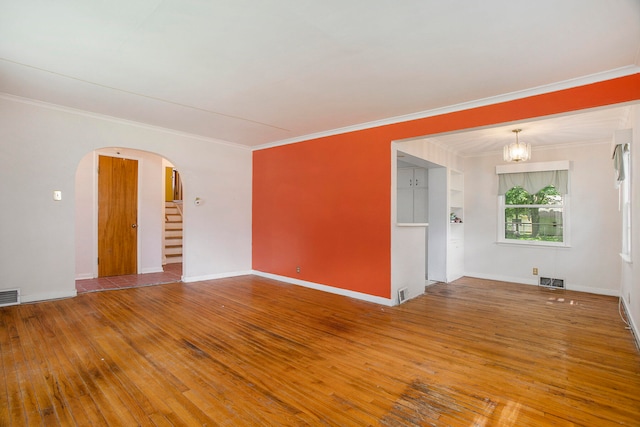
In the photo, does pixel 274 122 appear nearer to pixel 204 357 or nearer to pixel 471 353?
pixel 204 357

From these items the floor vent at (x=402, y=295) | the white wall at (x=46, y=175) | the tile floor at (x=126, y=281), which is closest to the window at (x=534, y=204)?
the floor vent at (x=402, y=295)

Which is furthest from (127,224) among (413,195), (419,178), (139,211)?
(419,178)

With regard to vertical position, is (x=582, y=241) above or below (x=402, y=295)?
above

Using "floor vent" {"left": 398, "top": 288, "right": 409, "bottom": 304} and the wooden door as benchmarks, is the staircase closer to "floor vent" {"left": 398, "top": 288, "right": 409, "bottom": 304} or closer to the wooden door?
the wooden door

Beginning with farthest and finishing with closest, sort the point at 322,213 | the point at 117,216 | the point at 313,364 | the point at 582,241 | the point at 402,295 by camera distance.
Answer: the point at 117,216 → the point at 582,241 → the point at 322,213 → the point at 402,295 → the point at 313,364

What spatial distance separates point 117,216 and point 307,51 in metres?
5.43

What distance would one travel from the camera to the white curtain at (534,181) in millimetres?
5594

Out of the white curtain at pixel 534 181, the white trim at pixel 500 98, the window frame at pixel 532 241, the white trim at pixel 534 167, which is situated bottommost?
the window frame at pixel 532 241

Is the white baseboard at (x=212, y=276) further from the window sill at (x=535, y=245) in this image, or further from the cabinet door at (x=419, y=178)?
the window sill at (x=535, y=245)

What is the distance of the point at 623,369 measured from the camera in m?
2.58

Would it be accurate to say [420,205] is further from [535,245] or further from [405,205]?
[535,245]

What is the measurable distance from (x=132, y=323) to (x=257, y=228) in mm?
3184

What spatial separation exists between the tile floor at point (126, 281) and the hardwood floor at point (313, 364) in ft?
2.16

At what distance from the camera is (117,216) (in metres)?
6.07
